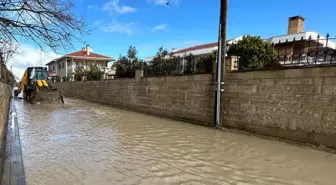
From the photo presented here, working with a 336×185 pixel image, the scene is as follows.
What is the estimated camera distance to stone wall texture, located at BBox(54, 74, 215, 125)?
9.51 metres

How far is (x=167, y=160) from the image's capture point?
16.6 ft

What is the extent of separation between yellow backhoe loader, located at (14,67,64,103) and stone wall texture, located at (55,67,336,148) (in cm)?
918

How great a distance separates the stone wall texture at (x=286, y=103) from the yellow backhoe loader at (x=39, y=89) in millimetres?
13716

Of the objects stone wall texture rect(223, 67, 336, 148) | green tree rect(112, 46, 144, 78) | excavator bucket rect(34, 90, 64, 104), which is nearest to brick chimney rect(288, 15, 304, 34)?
green tree rect(112, 46, 144, 78)

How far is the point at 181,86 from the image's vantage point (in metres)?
10.8

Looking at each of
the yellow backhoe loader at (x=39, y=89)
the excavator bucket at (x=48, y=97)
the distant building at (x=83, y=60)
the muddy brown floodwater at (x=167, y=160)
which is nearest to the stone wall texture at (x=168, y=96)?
the muddy brown floodwater at (x=167, y=160)

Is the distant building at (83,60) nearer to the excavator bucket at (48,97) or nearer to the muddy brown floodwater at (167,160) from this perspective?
the excavator bucket at (48,97)

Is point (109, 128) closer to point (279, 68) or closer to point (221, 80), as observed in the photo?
point (221, 80)

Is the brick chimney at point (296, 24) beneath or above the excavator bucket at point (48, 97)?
above

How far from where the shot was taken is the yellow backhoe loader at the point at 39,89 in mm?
17734

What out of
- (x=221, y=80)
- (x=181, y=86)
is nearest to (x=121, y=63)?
(x=181, y=86)

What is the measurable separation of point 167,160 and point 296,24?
18.4 m

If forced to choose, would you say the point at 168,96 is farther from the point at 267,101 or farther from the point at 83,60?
the point at 83,60

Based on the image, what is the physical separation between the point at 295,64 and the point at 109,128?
19.9ft
